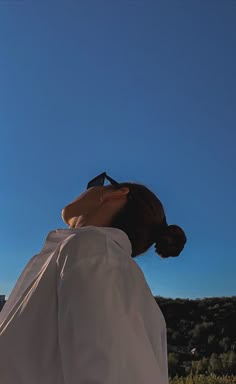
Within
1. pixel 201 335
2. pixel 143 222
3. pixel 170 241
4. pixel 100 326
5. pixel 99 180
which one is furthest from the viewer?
pixel 201 335

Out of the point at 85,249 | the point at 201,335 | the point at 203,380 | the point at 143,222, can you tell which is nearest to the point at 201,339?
the point at 201,335

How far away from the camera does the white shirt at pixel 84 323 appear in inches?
44.8

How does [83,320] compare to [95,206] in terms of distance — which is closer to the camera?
[83,320]

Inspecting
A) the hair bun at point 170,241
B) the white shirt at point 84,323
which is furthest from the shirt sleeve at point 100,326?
the hair bun at point 170,241

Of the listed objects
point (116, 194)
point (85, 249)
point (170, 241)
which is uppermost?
point (116, 194)

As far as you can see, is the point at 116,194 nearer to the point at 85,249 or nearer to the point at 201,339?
the point at 85,249

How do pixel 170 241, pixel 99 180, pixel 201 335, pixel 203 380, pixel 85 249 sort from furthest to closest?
pixel 201 335 → pixel 203 380 → pixel 99 180 → pixel 170 241 → pixel 85 249

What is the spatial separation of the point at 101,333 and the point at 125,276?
6.9 inches

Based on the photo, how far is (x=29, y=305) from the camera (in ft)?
4.33

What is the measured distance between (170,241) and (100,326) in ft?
2.78

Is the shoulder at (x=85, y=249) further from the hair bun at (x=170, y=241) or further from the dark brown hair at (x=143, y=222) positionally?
the hair bun at (x=170, y=241)

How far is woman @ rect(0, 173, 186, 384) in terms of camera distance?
1141mm

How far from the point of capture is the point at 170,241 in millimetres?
1985

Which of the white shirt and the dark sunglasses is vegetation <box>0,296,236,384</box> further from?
the white shirt
